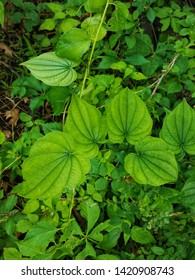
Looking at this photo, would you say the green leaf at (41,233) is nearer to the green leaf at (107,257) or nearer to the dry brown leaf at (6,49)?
the green leaf at (107,257)

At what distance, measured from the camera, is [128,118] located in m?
1.15

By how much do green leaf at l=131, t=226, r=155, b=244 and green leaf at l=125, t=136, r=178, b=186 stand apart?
0.31 m

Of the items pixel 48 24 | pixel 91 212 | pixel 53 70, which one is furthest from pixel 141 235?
pixel 48 24

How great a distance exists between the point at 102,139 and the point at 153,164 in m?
0.15

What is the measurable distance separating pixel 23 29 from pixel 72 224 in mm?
838

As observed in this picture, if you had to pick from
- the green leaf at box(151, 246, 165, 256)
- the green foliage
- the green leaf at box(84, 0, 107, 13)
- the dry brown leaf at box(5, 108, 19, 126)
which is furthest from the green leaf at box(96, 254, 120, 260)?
the green leaf at box(84, 0, 107, 13)

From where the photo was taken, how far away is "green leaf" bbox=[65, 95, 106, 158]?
3.80 feet

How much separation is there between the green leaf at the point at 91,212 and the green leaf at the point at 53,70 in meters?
0.42

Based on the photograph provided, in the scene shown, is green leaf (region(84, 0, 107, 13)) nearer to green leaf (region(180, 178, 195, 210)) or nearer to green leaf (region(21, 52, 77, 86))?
green leaf (region(21, 52, 77, 86))

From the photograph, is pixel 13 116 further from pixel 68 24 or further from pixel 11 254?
pixel 11 254

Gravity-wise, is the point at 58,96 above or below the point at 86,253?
above

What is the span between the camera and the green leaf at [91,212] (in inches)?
54.6

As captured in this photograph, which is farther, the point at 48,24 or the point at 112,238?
the point at 48,24

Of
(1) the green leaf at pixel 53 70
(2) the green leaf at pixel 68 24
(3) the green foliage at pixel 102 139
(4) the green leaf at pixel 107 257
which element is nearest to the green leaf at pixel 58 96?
(3) the green foliage at pixel 102 139
